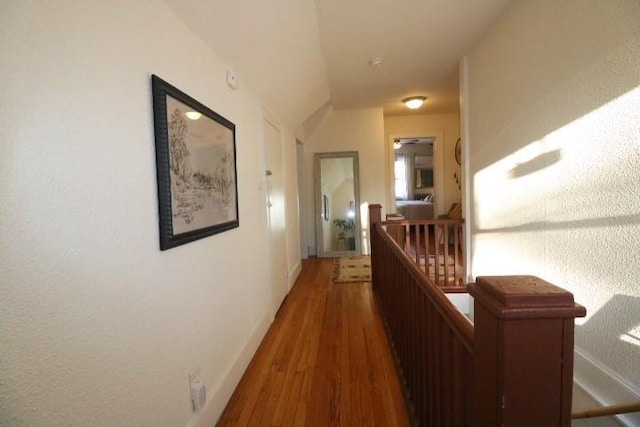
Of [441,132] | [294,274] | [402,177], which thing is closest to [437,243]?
[294,274]

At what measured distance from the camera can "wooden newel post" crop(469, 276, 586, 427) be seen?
57 cm

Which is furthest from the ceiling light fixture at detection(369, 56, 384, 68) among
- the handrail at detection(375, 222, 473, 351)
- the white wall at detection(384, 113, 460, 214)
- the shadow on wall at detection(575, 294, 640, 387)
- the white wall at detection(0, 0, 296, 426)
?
the shadow on wall at detection(575, 294, 640, 387)

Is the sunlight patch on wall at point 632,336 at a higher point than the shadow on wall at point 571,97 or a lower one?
lower

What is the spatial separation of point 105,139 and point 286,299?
109 inches

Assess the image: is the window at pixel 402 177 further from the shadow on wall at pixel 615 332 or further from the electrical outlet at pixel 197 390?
the electrical outlet at pixel 197 390

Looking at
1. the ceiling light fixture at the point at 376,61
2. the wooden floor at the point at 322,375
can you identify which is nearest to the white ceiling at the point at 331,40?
the ceiling light fixture at the point at 376,61

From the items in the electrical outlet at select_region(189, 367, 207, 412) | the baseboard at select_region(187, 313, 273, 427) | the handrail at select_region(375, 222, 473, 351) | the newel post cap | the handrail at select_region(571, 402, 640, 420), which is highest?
the newel post cap

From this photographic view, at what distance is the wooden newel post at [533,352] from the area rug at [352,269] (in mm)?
3423

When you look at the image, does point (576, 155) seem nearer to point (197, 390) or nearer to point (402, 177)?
point (197, 390)

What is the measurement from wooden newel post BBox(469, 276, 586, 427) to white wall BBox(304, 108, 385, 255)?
475 centimetres

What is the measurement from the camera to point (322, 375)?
1.99m

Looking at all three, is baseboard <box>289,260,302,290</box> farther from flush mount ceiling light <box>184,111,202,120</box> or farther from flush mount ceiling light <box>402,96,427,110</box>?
flush mount ceiling light <box>402,96,427,110</box>

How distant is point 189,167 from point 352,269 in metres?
3.46

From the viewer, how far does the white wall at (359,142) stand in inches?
205
